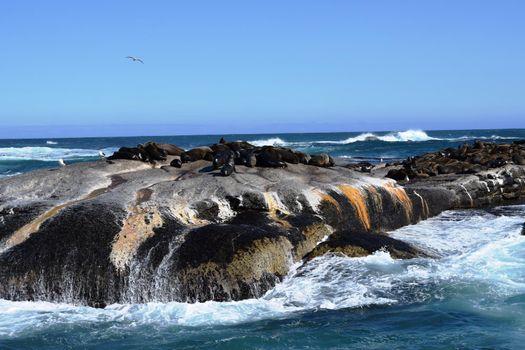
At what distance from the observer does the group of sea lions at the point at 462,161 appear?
72.3 feet

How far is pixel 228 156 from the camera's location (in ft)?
47.9

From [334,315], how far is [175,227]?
3.35 m

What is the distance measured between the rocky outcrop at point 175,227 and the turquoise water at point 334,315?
305mm

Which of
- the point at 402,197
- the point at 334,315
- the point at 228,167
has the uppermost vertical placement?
the point at 228,167

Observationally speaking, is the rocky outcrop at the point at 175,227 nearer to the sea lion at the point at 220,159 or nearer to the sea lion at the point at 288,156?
the sea lion at the point at 220,159

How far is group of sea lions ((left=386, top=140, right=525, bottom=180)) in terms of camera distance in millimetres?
22047

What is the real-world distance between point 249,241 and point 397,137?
88.9 meters

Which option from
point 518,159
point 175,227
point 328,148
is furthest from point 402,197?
point 328,148

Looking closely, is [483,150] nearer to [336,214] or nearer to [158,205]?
[336,214]

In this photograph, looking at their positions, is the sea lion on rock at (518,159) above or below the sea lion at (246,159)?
below

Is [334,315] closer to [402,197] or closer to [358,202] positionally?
[358,202]

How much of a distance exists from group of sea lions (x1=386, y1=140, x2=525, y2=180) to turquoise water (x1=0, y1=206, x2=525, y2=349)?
1013 cm

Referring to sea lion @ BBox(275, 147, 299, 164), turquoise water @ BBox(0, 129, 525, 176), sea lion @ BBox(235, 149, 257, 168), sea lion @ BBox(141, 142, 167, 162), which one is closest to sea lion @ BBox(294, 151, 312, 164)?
sea lion @ BBox(275, 147, 299, 164)

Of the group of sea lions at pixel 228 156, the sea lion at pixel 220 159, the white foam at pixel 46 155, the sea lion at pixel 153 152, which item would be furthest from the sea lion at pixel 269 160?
the white foam at pixel 46 155
